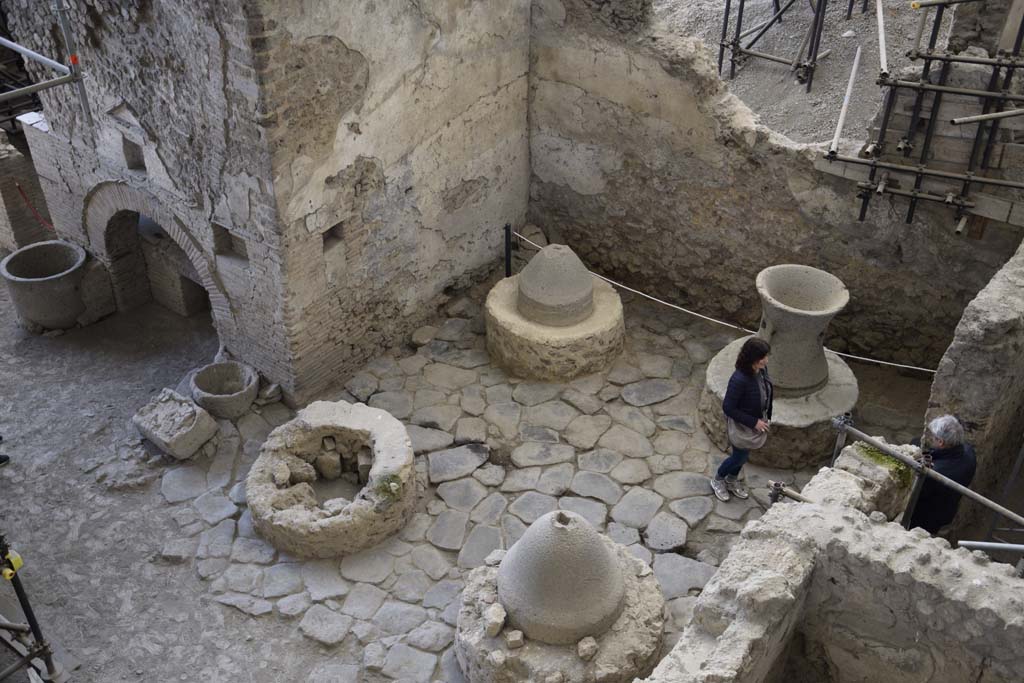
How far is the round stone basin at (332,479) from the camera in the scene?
646 centimetres

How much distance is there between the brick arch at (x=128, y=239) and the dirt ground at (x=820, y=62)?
5.57 metres

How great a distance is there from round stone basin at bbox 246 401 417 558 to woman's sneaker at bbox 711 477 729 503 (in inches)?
82.2

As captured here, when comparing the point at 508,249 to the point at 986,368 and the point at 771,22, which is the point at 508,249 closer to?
the point at 986,368

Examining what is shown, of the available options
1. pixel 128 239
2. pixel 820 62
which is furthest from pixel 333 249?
pixel 820 62

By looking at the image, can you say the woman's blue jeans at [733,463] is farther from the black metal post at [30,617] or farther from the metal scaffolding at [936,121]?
the black metal post at [30,617]

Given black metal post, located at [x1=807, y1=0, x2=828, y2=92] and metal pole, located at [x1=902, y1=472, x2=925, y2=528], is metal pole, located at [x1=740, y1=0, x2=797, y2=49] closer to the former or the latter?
black metal post, located at [x1=807, y1=0, x2=828, y2=92]

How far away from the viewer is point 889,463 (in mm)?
5281

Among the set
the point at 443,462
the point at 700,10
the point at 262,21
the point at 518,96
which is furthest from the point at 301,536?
the point at 700,10

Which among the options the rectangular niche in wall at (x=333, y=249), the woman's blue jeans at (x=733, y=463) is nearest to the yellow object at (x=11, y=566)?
the rectangular niche in wall at (x=333, y=249)

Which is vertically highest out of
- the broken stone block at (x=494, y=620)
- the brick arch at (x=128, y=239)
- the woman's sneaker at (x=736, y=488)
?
the brick arch at (x=128, y=239)

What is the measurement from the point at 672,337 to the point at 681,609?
2.91 meters

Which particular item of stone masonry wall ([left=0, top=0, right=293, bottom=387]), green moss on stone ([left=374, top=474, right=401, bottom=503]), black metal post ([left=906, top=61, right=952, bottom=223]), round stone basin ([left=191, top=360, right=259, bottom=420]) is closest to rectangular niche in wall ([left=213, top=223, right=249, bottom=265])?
stone masonry wall ([left=0, top=0, right=293, bottom=387])

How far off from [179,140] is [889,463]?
16.7 feet

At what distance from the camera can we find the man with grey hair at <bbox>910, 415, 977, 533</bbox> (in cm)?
535
